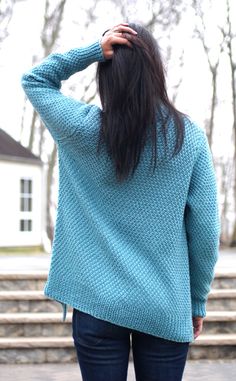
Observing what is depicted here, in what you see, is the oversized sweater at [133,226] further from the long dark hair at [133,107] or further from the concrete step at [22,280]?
the concrete step at [22,280]

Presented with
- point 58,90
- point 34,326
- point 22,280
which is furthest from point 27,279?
point 58,90

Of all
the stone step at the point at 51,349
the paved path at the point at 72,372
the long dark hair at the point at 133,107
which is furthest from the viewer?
the stone step at the point at 51,349

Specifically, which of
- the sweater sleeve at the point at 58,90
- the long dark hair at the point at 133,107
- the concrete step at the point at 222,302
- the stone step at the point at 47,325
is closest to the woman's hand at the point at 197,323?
the long dark hair at the point at 133,107

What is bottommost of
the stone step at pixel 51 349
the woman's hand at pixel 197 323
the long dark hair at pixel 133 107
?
the stone step at pixel 51 349

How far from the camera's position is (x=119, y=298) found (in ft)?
6.50

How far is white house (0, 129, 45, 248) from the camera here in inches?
651

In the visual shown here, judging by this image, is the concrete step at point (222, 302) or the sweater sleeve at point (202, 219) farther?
the concrete step at point (222, 302)

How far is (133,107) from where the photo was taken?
1.95m

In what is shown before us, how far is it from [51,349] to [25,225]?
38.6 feet

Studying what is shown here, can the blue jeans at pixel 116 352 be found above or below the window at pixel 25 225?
above

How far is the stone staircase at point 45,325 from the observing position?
18.3 ft

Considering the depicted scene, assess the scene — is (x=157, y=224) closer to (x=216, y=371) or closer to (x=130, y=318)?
(x=130, y=318)

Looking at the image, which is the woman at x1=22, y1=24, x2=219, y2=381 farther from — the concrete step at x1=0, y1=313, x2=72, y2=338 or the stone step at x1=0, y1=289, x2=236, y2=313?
the stone step at x1=0, y1=289, x2=236, y2=313

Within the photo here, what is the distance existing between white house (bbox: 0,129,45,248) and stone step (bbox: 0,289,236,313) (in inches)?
408
